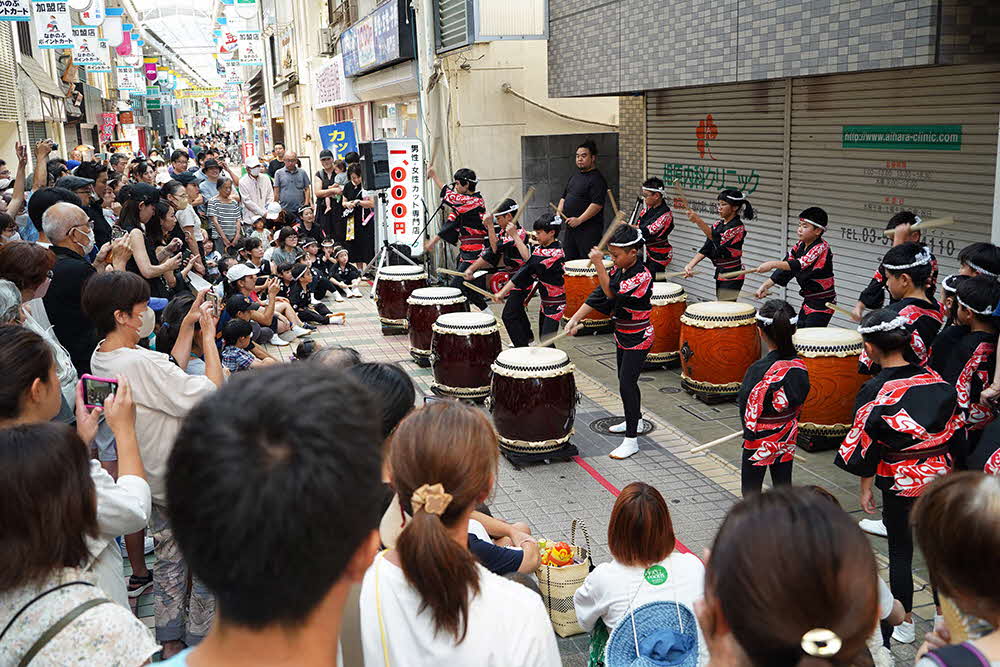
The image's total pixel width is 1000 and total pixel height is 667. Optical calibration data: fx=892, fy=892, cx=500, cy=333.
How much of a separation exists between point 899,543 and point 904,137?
4.40m

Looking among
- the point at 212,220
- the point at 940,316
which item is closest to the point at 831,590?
the point at 940,316

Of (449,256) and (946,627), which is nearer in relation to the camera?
(946,627)

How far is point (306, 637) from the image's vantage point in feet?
4.31

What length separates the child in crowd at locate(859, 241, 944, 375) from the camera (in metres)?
4.98

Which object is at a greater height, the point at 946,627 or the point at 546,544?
the point at 946,627

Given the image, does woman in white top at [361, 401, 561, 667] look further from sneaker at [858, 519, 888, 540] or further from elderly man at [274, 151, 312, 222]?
elderly man at [274, 151, 312, 222]

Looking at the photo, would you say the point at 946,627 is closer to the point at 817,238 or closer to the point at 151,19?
the point at 817,238

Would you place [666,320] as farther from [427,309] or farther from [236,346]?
[236,346]

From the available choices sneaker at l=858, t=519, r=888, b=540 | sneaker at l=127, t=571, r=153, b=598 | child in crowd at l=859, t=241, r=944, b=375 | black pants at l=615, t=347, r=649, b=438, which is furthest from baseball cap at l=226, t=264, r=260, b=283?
sneaker at l=858, t=519, r=888, b=540

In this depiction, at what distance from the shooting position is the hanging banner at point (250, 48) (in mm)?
31297

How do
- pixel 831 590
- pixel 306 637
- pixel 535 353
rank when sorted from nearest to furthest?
pixel 306 637
pixel 831 590
pixel 535 353

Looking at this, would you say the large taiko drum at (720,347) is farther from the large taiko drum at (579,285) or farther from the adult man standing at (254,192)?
the adult man standing at (254,192)

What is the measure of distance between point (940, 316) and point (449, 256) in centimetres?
881

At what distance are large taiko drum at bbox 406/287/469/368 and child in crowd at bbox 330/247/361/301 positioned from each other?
13.8ft
